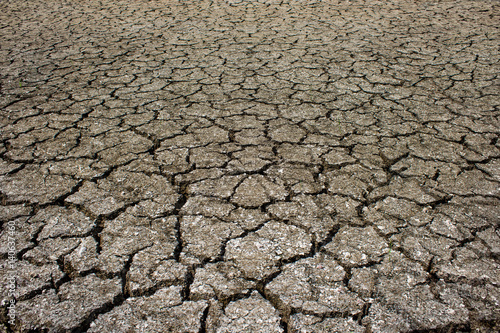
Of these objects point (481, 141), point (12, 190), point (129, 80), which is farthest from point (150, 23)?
point (481, 141)

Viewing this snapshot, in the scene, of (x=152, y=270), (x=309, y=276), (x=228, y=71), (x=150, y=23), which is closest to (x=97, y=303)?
(x=152, y=270)

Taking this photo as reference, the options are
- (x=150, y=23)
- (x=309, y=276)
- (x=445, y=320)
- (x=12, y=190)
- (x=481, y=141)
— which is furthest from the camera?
(x=150, y=23)

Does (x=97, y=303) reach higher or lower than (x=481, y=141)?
higher

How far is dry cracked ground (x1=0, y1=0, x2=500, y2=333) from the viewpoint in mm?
1664

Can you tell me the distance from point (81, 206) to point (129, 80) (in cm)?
213

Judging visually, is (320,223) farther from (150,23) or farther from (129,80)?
(150,23)

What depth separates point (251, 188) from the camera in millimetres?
2406

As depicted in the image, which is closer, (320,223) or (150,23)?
(320,223)

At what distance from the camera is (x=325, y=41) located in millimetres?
5184

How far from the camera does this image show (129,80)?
404 centimetres

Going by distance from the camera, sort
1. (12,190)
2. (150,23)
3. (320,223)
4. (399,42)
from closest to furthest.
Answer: (320,223) < (12,190) < (399,42) < (150,23)

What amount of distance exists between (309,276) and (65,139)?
7.03 ft

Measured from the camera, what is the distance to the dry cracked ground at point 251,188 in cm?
166

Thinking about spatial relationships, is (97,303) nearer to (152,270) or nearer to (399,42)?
(152,270)
